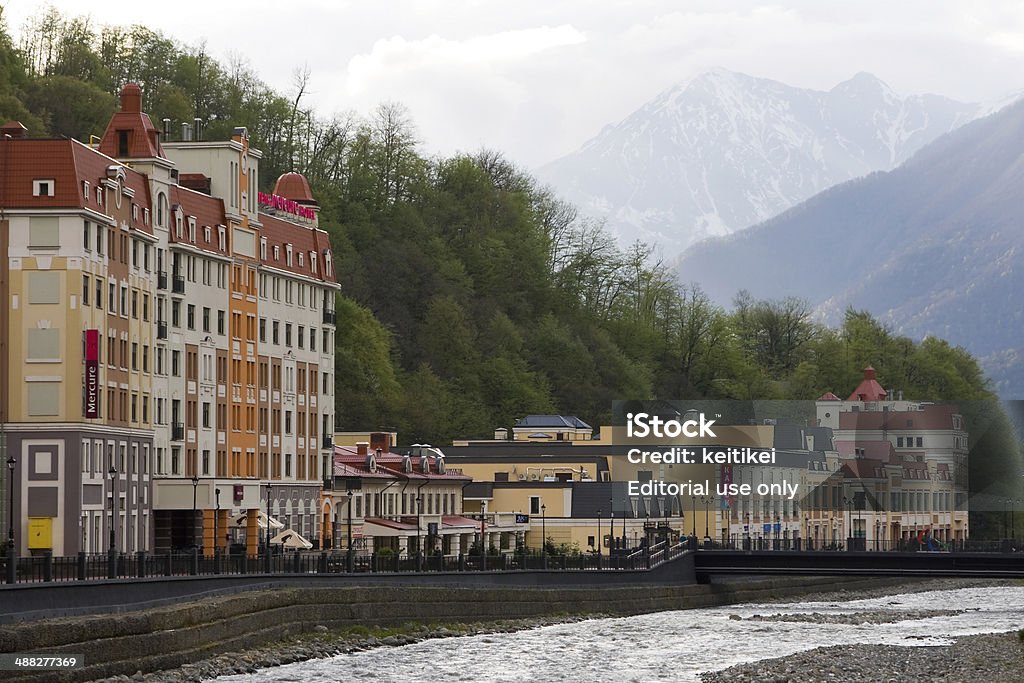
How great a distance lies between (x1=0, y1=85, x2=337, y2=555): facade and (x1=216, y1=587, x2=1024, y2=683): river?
17.8 metres

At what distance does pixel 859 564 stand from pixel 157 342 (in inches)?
1651

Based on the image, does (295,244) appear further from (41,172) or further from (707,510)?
(41,172)

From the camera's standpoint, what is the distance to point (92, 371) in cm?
10125

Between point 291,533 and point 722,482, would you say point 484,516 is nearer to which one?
point 722,482

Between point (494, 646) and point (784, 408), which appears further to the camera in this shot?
point (784, 408)

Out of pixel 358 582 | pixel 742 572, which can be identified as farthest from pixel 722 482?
pixel 358 582

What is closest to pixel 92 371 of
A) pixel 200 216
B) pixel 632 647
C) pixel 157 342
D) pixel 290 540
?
pixel 157 342

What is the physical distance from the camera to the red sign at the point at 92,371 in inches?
3968

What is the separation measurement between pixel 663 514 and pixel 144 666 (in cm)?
7541

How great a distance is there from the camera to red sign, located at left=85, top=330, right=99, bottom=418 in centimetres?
10078

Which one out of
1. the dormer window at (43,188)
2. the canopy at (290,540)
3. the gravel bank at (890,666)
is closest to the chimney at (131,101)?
the dormer window at (43,188)

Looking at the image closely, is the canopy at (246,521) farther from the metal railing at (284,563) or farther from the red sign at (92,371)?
the red sign at (92,371)

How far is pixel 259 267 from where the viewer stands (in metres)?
128

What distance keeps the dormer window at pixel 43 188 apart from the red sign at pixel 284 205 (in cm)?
3327
